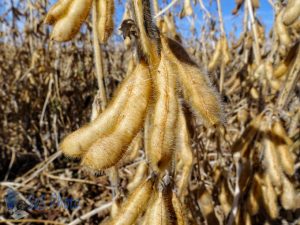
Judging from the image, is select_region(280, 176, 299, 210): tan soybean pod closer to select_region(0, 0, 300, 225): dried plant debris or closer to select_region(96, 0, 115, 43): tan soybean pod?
select_region(0, 0, 300, 225): dried plant debris

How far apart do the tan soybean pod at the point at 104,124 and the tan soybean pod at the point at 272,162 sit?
0.85 m

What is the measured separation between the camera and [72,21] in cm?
59

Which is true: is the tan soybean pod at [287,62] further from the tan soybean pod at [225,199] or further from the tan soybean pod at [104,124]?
the tan soybean pod at [104,124]

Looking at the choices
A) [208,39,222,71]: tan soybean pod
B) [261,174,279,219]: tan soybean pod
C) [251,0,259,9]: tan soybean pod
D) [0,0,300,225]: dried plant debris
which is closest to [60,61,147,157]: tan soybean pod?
[0,0,300,225]: dried plant debris

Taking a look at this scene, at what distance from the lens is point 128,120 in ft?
1.65

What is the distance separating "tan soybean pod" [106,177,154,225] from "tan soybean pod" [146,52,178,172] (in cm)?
9

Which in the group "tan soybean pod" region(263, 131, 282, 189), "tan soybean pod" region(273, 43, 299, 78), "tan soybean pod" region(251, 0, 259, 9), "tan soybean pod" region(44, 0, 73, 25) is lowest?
"tan soybean pod" region(263, 131, 282, 189)

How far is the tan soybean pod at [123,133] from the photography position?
0.50 metres

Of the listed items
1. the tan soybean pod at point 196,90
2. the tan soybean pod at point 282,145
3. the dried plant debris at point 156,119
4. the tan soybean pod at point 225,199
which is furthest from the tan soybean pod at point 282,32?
the tan soybean pod at point 196,90

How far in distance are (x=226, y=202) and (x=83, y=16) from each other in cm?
104

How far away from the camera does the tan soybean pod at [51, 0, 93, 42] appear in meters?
0.58

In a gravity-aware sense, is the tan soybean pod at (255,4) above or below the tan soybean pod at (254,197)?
above

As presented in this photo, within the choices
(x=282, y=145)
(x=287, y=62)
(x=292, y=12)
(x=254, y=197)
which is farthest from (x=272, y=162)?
(x=292, y=12)

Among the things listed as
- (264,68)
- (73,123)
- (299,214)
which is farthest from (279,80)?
(73,123)
